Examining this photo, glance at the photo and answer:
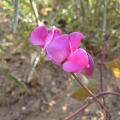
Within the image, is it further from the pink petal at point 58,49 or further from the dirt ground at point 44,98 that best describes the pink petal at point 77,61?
the dirt ground at point 44,98

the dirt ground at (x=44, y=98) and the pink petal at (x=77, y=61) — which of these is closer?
the pink petal at (x=77, y=61)

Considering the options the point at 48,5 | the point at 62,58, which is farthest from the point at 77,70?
the point at 48,5

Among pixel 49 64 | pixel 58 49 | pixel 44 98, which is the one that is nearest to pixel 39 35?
pixel 58 49

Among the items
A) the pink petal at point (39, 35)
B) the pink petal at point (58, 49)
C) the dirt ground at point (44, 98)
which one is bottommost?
the dirt ground at point (44, 98)

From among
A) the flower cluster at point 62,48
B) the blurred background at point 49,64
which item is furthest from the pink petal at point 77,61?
the blurred background at point 49,64

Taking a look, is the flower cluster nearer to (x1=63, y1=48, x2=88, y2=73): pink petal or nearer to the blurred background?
(x1=63, y1=48, x2=88, y2=73): pink petal

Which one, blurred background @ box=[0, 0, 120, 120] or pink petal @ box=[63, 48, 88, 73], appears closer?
pink petal @ box=[63, 48, 88, 73]

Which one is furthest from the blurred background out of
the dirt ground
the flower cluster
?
the flower cluster
